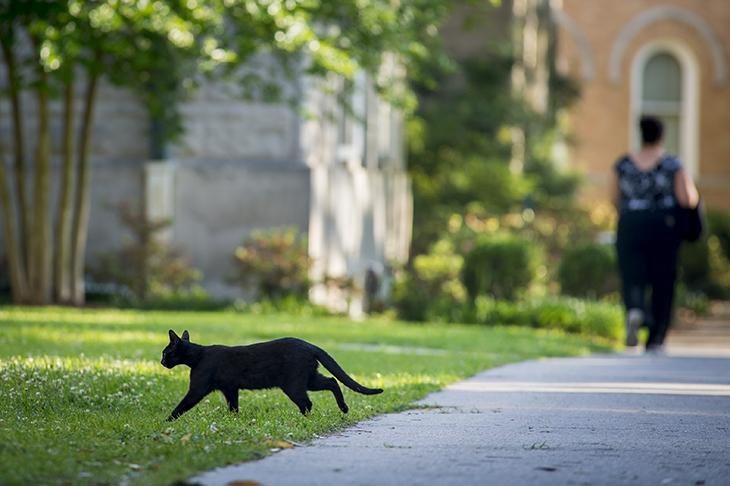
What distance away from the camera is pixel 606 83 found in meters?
34.0

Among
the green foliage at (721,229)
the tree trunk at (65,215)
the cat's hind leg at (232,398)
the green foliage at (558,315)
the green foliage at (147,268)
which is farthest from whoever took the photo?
the green foliage at (721,229)

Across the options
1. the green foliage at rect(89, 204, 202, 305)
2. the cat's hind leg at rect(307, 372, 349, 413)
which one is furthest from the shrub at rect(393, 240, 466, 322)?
the cat's hind leg at rect(307, 372, 349, 413)

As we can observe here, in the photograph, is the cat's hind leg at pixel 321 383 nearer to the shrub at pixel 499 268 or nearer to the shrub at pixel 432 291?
the shrub at pixel 432 291

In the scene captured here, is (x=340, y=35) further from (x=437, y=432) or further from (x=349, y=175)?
(x=437, y=432)

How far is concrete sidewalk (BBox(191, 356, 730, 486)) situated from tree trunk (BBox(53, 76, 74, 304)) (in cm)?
834

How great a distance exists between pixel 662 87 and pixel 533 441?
28.4 m

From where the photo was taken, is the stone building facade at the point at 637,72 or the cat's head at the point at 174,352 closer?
the cat's head at the point at 174,352

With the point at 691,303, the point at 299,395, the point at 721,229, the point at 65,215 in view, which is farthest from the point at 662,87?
the point at 299,395

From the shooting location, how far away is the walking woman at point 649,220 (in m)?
13.0

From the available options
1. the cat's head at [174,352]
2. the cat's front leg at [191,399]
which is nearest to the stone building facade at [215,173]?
the cat's head at [174,352]

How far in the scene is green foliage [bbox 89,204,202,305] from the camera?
17969mm

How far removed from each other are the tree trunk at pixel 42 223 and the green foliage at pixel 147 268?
37.0 inches

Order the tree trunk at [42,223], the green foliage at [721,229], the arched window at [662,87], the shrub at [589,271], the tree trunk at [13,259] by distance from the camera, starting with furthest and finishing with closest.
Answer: the arched window at [662,87] < the green foliage at [721,229] < the shrub at [589,271] < the tree trunk at [42,223] < the tree trunk at [13,259]

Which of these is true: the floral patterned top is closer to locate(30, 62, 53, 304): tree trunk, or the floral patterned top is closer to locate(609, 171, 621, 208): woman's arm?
locate(609, 171, 621, 208): woman's arm
